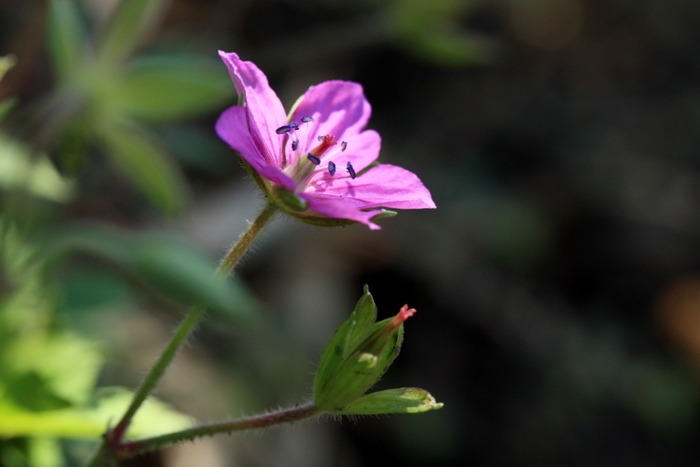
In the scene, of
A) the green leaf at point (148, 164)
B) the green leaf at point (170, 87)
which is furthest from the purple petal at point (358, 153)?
the green leaf at point (148, 164)

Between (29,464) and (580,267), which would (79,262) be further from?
(580,267)

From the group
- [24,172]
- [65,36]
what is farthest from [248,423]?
[65,36]

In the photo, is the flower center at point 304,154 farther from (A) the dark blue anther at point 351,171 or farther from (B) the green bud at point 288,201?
(B) the green bud at point 288,201

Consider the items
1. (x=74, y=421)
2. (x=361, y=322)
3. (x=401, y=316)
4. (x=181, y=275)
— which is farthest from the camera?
(x=181, y=275)

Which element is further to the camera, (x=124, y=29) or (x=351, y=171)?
(x=124, y=29)

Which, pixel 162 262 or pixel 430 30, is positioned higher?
pixel 430 30

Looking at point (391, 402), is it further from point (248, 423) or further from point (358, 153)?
point (358, 153)
